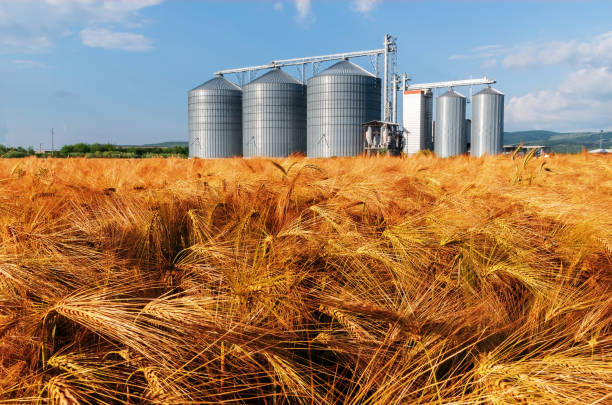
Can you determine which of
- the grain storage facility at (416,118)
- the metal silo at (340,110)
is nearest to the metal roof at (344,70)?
the metal silo at (340,110)

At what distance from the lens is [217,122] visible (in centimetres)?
4747

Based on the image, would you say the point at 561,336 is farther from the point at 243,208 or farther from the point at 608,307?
the point at 243,208

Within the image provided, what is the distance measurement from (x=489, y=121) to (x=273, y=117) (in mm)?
21954

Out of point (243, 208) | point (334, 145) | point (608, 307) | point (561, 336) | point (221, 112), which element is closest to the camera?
point (561, 336)

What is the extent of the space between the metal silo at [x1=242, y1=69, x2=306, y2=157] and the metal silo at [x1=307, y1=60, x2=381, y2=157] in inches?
120

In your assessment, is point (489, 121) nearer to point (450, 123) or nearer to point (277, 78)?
point (450, 123)

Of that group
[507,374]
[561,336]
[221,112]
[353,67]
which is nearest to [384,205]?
[561,336]

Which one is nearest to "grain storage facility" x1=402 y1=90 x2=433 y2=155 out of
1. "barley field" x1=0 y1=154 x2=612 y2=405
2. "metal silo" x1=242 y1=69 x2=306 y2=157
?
"metal silo" x1=242 y1=69 x2=306 y2=157

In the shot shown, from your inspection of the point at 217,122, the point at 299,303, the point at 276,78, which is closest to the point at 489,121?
the point at 276,78

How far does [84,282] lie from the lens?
5.15 feet

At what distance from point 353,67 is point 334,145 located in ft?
26.9

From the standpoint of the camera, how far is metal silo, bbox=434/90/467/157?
46.2 m

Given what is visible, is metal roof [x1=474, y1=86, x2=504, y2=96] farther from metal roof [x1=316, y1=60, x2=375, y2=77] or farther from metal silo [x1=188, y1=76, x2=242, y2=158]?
metal silo [x1=188, y1=76, x2=242, y2=158]

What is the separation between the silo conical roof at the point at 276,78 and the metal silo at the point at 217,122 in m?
4.05
